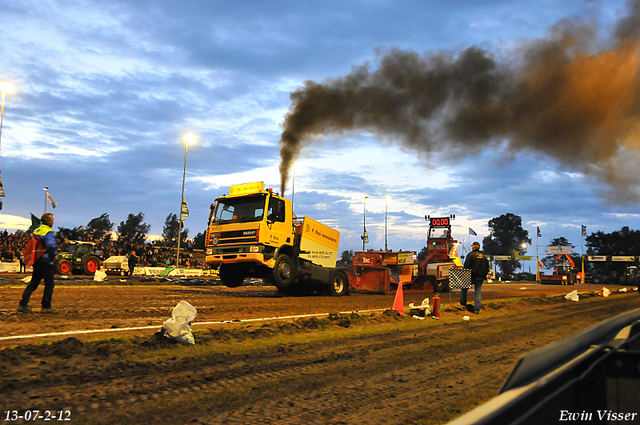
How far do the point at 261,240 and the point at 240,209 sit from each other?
1.42 m

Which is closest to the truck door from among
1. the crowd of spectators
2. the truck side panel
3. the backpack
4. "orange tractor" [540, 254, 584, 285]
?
the truck side panel

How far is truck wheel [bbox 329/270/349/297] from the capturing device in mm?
16906

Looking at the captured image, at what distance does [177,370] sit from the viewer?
4.83m

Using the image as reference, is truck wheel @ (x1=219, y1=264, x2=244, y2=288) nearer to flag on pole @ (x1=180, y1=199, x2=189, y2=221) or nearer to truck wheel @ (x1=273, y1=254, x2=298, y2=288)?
truck wheel @ (x1=273, y1=254, x2=298, y2=288)

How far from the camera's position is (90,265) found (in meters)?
24.9

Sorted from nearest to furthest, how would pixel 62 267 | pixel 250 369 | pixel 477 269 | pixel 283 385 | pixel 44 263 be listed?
1. pixel 283 385
2. pixel 250 369
3. pixel 44 263
4. pixel 477 269
5. pixel 62 267

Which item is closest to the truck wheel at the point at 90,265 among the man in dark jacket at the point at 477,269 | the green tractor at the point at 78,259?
the green tractor at the point at 78,259

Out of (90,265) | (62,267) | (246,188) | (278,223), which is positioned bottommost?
(62,267)

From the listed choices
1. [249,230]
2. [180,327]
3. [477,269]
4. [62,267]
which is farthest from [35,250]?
[62,267]

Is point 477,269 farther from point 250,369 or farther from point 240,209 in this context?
point 250,369

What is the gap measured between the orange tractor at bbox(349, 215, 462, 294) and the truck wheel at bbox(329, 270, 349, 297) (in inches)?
82.2

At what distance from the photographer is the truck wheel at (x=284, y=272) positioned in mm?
14348

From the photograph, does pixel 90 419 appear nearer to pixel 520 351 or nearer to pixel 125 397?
pixel 125 397

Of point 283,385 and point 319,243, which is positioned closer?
point 283,385
